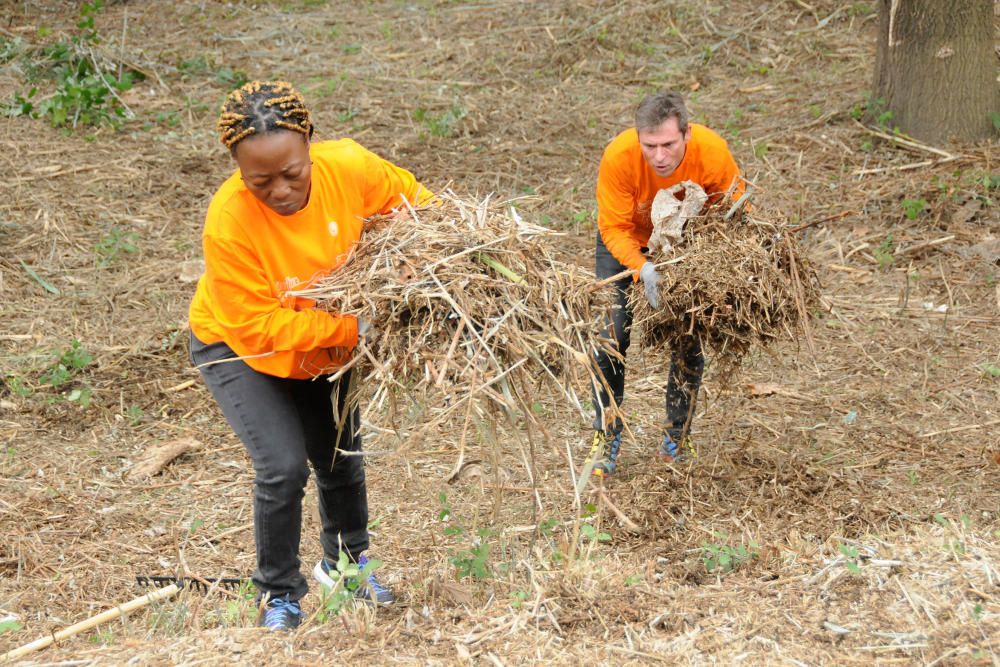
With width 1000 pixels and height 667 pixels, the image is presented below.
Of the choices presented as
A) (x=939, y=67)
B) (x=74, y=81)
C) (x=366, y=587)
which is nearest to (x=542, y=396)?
(x=366, y=587)

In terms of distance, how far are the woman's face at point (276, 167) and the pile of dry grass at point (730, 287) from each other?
1674 mm

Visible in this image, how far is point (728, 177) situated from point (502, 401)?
6.17 feet

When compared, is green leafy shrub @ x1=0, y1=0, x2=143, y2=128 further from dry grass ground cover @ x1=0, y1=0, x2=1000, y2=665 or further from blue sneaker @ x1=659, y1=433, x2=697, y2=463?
blue sneaker @ x1=659, y1=433, x2=697, y2=463

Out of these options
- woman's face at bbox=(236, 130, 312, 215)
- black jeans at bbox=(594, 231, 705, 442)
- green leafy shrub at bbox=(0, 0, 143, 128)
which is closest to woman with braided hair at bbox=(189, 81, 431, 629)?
woman's face at bbox=(236, 130, 312, 215)

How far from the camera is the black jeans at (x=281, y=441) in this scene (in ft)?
11.4

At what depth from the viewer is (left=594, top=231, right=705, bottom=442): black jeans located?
186 inches

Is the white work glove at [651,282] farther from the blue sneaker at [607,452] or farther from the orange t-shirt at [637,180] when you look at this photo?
the blue sneaker at [607,452]

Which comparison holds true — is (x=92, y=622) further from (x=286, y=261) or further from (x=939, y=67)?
(x=939, y=67)

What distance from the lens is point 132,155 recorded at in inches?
348

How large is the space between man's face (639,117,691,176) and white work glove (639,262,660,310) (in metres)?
0.41

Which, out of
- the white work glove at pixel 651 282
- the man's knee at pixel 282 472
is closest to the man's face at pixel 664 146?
the white work glove at pixel 651 282

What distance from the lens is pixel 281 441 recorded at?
346 cm

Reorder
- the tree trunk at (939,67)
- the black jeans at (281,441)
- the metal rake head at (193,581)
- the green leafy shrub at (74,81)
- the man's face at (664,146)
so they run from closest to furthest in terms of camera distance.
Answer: the black jeans at (281,441), the metal rake head at (193,581), the man's face at (664,146), the tree trunk at (939,67), the green leafy shrub at (74,81)

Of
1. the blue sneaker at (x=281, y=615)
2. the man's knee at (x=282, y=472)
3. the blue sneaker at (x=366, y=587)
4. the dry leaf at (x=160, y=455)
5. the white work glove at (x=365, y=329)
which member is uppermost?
the white work glove at (x=365, y=329)
